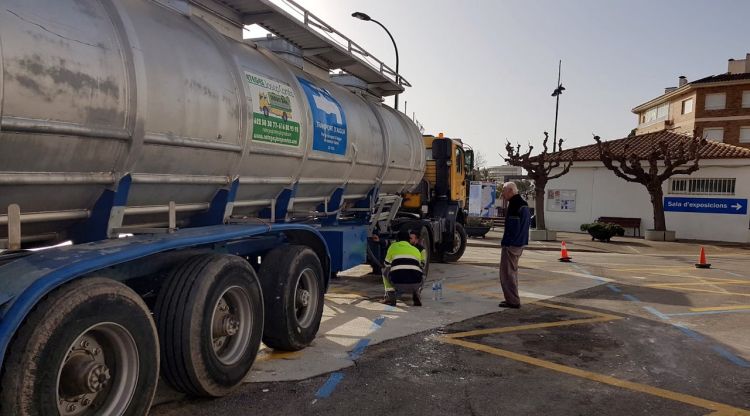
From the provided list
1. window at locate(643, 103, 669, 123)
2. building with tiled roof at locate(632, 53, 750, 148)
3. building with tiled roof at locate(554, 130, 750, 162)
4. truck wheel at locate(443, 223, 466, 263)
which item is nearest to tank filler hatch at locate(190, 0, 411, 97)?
truck wheel at locate(443, 223, 466, 263)

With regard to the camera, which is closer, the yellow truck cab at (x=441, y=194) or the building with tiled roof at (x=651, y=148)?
the yellow truck cab at (x=441, y=194)

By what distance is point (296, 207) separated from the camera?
656 centimetres

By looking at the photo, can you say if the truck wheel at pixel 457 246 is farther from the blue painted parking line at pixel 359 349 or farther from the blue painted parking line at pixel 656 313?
the blue painted parking line at pixel 359 349

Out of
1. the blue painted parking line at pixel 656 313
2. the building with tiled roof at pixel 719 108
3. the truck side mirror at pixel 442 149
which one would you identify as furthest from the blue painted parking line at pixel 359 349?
the building with tiled roof at pixel 719 108

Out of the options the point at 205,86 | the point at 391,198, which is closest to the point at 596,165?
the point at 391,198

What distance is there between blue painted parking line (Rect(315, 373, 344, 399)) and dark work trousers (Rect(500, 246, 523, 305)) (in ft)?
13.0

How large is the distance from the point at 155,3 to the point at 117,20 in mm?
767

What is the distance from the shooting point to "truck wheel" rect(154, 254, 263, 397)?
391cm

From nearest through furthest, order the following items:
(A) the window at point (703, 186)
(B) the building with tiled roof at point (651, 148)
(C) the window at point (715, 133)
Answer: (A) the window at point (703, 186)
(B) the building with tiled roof at point (651, 148)
(C) the window at point (715, 133)

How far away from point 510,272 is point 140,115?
19.6 ft

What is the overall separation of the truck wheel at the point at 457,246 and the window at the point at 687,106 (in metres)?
34.6

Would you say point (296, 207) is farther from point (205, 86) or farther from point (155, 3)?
point (155, 3)

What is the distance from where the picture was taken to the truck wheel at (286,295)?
526 cm

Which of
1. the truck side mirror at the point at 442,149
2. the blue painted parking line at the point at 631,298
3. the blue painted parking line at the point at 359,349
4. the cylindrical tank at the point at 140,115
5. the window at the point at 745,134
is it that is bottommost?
the blue painted parking line at the point at 359,349
